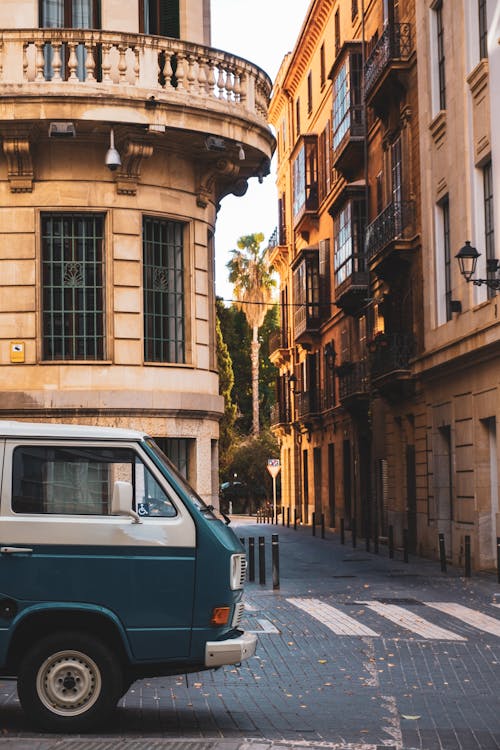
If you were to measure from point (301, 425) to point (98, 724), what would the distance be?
168 ft

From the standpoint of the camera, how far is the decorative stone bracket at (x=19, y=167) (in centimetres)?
2127

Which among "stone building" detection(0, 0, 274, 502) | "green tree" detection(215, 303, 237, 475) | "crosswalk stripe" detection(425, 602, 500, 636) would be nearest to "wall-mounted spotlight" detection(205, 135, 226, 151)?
"stone building" detection(0, 0, 274, 502)

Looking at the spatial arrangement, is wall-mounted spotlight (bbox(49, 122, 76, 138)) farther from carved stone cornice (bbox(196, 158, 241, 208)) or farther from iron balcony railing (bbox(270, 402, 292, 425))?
iron balcony railing (bbox(270, 402, 292, 425))

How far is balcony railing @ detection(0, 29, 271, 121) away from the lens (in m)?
21.1

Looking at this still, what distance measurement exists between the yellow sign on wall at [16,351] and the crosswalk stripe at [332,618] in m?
5.47

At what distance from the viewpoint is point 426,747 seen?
9.02 metres

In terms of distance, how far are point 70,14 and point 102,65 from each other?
163 centimetres

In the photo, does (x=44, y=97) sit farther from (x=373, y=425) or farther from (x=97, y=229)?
(x=373, y=425)

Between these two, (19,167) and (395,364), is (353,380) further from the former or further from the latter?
(19,167)

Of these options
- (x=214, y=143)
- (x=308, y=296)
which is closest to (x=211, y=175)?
(x=214, y=143)

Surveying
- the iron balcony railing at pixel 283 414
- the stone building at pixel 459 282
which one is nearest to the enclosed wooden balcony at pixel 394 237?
the stone building at pixel 459 282

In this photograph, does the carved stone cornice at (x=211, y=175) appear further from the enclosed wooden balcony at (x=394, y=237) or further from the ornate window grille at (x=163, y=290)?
the enclosed wooden balcony at (x=394, y=237)

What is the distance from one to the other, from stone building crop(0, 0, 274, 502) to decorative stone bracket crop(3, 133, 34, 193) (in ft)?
0.07

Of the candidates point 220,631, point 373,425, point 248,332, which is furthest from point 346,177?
point 248,332
